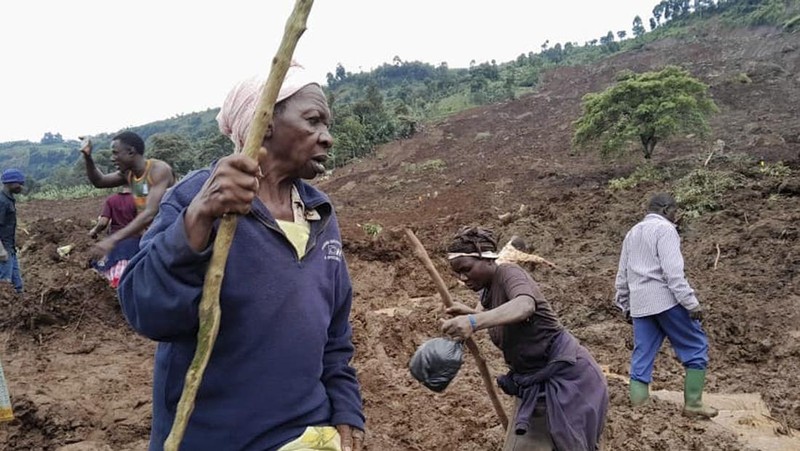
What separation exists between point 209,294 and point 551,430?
2060mm

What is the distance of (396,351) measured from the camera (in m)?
6.24

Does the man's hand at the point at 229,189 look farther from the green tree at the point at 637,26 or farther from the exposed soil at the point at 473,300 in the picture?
the green tree at the point at 637,26

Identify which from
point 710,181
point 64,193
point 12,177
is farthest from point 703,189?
point 64,193

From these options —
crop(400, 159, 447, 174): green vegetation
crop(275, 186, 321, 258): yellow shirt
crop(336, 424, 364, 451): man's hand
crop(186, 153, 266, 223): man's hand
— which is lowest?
crop(400, 159, 447, 174): green vegetation

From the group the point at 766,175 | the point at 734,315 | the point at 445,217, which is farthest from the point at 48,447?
the point at 766,175

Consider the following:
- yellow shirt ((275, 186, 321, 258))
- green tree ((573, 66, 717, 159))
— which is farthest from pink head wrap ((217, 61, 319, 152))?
green tree ((573, 66, 717, 159))

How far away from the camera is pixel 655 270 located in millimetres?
4625

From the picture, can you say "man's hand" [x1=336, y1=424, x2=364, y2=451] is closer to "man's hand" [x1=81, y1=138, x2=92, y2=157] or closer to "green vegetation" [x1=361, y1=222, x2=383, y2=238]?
"man's hand" [x1=81, y1=138, x2=92, y2=157]

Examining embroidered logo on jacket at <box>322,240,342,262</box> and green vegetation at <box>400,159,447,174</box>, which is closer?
embroidered logo on jacket at <box>322,240,342,262</box>

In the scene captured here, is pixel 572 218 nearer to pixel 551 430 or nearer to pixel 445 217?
pixel 445 217

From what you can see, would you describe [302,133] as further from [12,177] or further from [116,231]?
[12,177]

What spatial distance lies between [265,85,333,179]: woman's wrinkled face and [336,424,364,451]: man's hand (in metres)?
0.74

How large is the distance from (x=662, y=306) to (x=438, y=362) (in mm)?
2490

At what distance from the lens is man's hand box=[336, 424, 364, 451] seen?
184 cm
